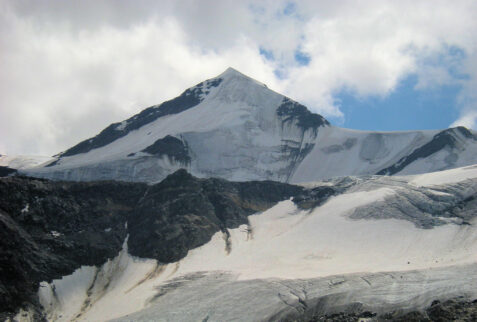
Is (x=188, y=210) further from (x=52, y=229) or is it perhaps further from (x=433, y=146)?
(x=433, y=146)

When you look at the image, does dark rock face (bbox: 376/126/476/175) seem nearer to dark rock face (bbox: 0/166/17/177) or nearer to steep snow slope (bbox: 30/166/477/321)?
steep snow slope (bbox: 30/166/477/321)

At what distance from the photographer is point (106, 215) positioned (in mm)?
130500

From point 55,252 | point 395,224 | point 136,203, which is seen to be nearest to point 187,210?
point 136,203

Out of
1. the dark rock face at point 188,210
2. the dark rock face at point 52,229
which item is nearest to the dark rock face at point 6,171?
the dark rock face at point 52,229

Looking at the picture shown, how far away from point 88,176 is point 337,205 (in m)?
78.7

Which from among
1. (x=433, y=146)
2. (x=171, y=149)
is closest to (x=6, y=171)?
(x=171, y=149)

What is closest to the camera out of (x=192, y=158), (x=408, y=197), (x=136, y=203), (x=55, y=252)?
(x=55, y=252)

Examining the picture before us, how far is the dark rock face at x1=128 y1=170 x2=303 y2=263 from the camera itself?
4751 inches

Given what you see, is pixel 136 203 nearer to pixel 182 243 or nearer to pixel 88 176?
pixel 182 243

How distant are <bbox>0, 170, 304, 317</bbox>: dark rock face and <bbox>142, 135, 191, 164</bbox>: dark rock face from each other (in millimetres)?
37227

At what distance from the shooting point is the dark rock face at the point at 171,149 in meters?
186

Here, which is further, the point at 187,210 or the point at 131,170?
the point at 131,170

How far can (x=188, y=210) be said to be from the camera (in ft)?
437

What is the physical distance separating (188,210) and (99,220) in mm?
19441
